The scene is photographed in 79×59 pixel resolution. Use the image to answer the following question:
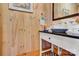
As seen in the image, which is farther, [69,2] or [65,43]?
[69,2]

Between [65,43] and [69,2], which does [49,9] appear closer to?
[69,2]

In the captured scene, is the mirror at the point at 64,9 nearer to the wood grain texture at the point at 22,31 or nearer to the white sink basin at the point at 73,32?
the wood grain texture at the point at 22,31

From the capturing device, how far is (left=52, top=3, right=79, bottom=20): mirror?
4.85 feet

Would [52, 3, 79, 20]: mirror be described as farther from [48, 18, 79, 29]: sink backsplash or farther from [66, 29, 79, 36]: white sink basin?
[66, 29, 79, 36]: white sink basin

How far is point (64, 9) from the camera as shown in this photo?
153 centimetres

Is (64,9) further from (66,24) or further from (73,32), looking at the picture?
(73,32)

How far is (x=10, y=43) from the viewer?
1522 millimetres

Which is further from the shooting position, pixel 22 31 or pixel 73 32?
pixel 22 31

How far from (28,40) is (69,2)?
61cm

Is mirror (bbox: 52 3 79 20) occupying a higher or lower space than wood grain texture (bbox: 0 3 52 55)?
higher

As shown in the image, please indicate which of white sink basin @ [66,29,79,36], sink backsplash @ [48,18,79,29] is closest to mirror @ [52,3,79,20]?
sink backsplash @ [48,18,79,29]

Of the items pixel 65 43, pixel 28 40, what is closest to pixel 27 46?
pixel 28 40

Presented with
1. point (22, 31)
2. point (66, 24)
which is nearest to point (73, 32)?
point (66, 24)

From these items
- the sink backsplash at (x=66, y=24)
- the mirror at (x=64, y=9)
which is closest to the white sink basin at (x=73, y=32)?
the sink backsplash at (x=66, y=24)
